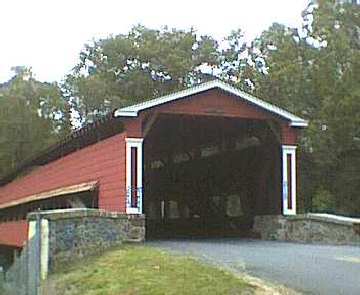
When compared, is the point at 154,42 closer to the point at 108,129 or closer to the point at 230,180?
the point at 230,180

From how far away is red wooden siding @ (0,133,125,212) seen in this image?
22.1 meters

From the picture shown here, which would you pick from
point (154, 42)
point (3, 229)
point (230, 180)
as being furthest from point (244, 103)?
point (154, 42)

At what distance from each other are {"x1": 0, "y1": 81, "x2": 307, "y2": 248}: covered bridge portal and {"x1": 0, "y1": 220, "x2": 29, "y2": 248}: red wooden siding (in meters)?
0.36

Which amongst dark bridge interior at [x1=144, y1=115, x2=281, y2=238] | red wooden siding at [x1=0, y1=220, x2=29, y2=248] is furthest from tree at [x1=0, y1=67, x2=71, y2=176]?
dark bridge interior at [x1=144, y1=115, x2=281, y2=238]

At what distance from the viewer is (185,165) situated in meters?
32.9

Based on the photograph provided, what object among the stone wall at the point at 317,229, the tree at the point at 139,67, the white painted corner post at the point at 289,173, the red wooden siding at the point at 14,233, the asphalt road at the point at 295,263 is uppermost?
the tree at the point at 139,67

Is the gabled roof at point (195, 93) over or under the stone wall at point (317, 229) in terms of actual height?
over

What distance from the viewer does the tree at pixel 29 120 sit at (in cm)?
4866

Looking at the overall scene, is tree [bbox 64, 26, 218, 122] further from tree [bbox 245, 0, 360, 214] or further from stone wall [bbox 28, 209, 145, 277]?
stone wall [bbox 28, 209, 145, 277]

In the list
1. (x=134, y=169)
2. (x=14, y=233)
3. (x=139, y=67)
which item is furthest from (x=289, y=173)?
(x=139, y=67)

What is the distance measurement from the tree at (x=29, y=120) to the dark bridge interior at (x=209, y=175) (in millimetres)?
15229

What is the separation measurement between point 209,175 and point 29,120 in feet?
68.1

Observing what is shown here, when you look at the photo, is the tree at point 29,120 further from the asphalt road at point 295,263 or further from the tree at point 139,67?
the asphalt road at point 295,263

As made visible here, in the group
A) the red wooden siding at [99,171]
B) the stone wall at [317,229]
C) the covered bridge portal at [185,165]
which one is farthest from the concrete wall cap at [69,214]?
the stone wall at [317,229]
